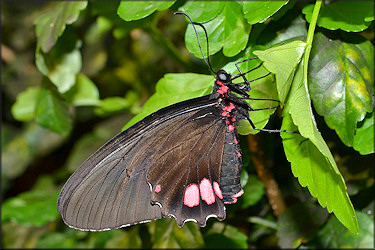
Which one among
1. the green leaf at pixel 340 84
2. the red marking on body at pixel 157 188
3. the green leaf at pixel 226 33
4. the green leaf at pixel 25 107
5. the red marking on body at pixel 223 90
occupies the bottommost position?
the red marking on body at pixel 157 188

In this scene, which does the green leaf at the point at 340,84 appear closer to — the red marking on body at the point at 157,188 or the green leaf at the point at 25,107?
the red marking on body at the point at 157,188

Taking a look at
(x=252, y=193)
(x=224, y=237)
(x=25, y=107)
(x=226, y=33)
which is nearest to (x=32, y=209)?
(x=25, y=107)

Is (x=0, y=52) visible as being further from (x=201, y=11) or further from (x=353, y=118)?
(x=353, y=118)

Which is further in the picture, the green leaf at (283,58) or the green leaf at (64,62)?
the green leaf at (64,62)

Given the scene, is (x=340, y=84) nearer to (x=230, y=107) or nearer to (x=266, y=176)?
(x=230, y=107)

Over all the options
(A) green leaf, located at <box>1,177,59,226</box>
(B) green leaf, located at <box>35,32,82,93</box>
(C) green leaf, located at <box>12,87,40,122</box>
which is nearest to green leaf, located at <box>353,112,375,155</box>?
(B) green leaf, located at <box>35,32,82,93</box>

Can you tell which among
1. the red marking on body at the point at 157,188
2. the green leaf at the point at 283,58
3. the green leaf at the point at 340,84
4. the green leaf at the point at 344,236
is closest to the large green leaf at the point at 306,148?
the green leaf at the point at 283,58

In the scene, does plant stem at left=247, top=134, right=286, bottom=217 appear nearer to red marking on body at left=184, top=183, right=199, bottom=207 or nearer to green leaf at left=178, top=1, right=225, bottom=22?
red marking on body at left=184, top=183, right=199, bottom=207
